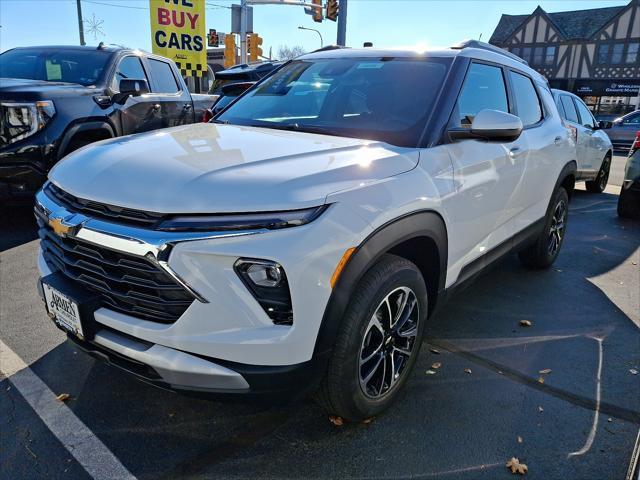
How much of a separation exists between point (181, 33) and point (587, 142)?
1028 cm

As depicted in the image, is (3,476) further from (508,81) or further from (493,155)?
(508,81)

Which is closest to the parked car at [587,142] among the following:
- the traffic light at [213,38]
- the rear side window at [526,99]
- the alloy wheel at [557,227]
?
the alloy wheel at [557,227]

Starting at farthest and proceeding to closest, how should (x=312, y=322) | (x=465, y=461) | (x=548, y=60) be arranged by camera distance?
(x=548, y=60) → (x=465, y=461) → (x=312, y=322)

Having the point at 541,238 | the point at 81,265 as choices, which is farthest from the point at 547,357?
the point at 81,265

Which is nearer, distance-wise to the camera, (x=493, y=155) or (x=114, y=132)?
(x=493, y=155)

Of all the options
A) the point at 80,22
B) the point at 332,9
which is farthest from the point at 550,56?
the point at 80,22

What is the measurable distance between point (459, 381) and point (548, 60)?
47.7 meters

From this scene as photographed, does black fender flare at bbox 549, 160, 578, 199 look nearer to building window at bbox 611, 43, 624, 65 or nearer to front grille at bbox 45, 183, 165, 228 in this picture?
front grille at bbox 45, 183, 165, 228

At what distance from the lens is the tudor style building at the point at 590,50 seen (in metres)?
39.7

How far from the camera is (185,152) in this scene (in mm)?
2268

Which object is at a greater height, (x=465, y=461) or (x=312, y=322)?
(x=312, y=322)

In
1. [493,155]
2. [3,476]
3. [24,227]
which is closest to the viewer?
[3,476]

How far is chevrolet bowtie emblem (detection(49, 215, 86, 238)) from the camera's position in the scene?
205 centimetres

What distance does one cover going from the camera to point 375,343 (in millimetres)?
2383
